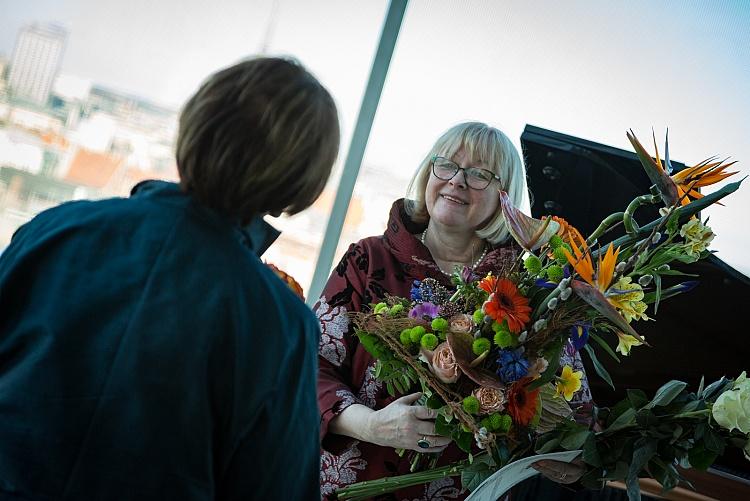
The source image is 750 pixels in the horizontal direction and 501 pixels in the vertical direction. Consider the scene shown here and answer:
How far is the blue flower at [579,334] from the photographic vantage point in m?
1.36

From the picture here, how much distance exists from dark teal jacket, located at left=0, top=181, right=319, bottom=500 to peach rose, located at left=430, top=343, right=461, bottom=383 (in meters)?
0.49

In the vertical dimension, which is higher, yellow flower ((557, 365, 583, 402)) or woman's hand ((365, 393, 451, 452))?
yellow flower ((557, 365, 583, 402))

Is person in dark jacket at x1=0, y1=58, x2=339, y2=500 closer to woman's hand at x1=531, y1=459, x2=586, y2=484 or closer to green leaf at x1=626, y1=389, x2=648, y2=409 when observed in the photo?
woman's hand at x1=531, y1=459, x2=586, y2=484

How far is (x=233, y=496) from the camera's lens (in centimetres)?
95

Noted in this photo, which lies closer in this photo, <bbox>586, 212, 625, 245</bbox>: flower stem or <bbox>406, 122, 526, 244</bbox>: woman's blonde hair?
<bbox>586, 212, 625, 245</bbox>: flower stem

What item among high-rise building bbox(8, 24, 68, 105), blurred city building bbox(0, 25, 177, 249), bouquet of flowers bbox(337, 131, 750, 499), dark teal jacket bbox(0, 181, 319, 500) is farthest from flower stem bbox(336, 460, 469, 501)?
high-rise building bbox(8, 24, 68, 105)

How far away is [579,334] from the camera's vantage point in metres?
1.37

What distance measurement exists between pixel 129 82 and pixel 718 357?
7.49ft

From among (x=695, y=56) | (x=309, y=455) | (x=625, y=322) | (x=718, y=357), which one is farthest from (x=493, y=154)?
(x=695, y=56)

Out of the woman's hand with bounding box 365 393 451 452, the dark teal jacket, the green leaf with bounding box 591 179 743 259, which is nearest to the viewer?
the dark teal jacket

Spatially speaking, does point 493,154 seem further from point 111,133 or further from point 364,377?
point 111,133

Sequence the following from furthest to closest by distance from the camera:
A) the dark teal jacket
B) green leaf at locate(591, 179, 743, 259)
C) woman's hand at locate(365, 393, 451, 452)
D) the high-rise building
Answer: the high-rise building < woman's hand at locate(365, 393, 451, 452) < green leaf at locate(591, 179, 743, 259) < the dark teal jacket

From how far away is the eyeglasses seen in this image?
72.9 inches

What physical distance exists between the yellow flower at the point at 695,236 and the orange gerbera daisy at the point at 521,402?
1.18 ft
